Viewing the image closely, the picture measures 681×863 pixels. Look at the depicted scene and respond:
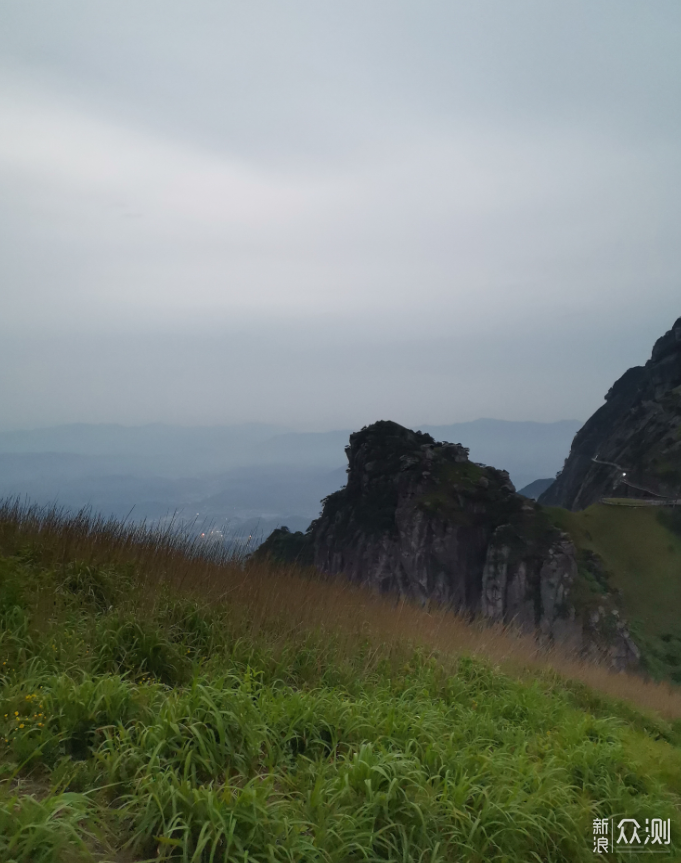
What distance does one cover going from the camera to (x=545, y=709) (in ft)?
20.2

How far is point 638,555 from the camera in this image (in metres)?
70.9

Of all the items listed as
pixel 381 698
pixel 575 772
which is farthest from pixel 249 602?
pixel 575 772

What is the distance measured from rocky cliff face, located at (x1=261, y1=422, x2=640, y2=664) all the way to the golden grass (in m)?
53.7

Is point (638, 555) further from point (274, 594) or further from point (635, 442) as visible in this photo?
point (274, 594)

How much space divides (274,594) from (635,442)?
105711 mm

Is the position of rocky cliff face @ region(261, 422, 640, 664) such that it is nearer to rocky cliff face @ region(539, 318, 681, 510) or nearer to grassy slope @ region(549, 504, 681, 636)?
grassy slope @ region(549, 504, 681, 636)

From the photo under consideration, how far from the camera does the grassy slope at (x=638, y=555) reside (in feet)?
208

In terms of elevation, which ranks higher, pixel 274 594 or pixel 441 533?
pixel 274 594

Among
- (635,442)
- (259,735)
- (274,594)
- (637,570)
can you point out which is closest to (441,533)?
(637,570)

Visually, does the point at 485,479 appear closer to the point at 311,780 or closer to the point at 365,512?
the point at 365,512

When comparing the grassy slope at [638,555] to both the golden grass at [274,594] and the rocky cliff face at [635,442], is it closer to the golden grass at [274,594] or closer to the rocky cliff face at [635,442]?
the rocky cliff face at [635,442]

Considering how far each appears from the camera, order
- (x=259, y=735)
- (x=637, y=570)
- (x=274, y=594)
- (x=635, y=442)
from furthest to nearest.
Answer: (x=635, y=442)
(x=637, y=570)
(x=274, y=594)
(x=259, y=735)

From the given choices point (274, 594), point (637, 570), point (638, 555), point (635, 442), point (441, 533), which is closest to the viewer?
point (274, 594)

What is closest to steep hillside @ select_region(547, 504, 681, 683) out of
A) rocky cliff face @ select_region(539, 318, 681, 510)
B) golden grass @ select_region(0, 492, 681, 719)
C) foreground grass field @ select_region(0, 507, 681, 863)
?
rocky cliff face @ select_region(539, 318, 681, 510)
